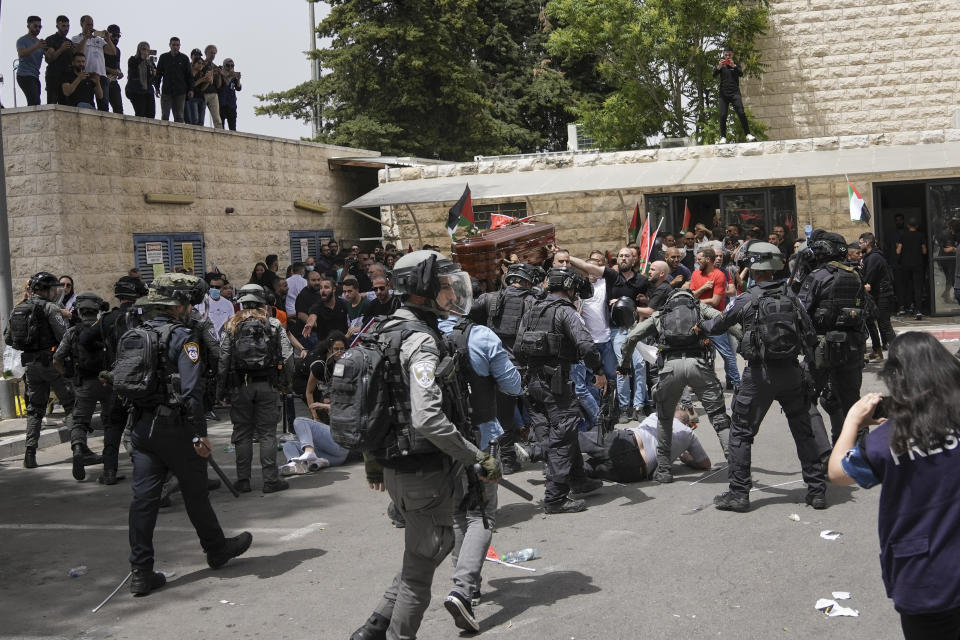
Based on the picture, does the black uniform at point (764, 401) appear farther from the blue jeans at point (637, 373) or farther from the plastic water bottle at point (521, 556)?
the blue jeans at point (637, 373)

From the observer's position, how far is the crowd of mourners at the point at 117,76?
1513cm

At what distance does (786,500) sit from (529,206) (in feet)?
44.4

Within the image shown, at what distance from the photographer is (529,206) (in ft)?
66.2

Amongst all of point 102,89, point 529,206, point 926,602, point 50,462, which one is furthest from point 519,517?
point 529,206

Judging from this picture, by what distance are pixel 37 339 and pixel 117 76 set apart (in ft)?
25.1

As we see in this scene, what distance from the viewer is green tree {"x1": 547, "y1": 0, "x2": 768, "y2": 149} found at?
25.2 meters

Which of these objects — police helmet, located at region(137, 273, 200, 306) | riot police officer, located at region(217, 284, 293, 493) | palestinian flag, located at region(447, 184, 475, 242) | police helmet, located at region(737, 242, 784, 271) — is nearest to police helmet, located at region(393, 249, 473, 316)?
police helmet, located at region(137, 273, 200, 306)

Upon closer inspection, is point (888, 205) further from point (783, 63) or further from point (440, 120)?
point (440, 120)

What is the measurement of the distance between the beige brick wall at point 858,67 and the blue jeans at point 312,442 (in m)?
20.0

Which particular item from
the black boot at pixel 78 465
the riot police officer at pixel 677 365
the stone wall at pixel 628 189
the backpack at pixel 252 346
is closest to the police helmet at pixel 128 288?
the backpack at pixel 252 346

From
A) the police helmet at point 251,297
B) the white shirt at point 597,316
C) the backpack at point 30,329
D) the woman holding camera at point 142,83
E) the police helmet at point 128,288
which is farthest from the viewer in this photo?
the woman holding camera at point 142,83

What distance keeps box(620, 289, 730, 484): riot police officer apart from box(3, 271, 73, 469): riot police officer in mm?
5944

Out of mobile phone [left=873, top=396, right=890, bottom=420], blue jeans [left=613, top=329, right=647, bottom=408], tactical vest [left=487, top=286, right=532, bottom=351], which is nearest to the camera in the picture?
mobile phone [left=873, top=396, right=890, bottom=420]

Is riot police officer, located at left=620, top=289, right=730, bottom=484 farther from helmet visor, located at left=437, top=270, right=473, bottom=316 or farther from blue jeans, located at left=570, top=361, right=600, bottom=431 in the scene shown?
helmet visor, located at left=437, top=270, right=473, bottom=316
